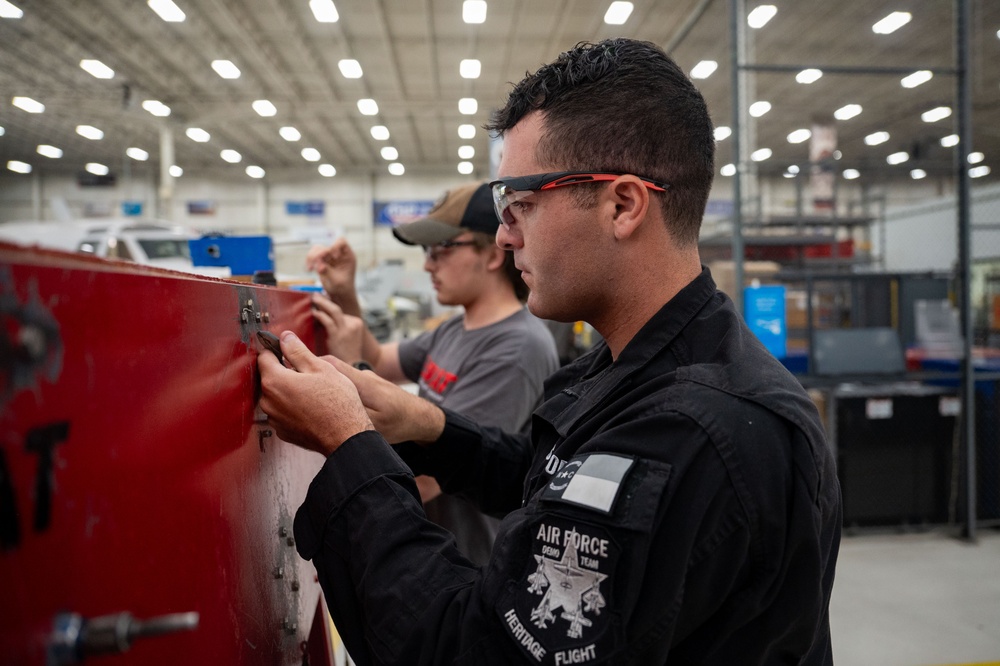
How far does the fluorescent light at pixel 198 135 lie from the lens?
59.4ft

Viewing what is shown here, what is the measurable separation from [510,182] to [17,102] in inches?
736

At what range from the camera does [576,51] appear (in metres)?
1.18

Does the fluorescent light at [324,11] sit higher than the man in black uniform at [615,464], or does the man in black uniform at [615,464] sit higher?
the fluorescent light at [324,11]

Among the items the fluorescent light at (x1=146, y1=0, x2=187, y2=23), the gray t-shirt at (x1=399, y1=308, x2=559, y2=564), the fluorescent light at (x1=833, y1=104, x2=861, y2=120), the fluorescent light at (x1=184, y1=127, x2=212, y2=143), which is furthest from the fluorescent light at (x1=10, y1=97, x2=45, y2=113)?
the fluorescent light at (x1=833, y1=104, x2=861, y2=120)

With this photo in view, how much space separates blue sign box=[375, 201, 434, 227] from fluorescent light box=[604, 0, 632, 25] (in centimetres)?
1178

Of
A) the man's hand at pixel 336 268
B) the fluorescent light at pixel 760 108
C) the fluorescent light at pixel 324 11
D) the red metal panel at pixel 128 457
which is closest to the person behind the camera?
the red metal panel at pixel 128 457

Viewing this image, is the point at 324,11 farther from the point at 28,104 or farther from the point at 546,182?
the point at 546,182

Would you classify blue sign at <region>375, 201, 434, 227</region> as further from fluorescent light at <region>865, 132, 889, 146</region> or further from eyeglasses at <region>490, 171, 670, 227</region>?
eyeglasses at <region>490, 171, 670, 227</region>

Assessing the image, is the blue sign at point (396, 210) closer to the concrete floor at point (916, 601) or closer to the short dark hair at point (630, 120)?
the concrete floor at point (916, 601)

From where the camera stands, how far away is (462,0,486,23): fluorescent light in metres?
10.6

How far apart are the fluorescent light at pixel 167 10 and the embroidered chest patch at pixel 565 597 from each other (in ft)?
40.5

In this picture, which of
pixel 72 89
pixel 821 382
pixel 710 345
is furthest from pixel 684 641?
pixel 72 89

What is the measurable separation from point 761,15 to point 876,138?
11.2 meters

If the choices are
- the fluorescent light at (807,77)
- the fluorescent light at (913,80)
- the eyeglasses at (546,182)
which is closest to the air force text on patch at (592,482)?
the eyeglasses at (546,182)
